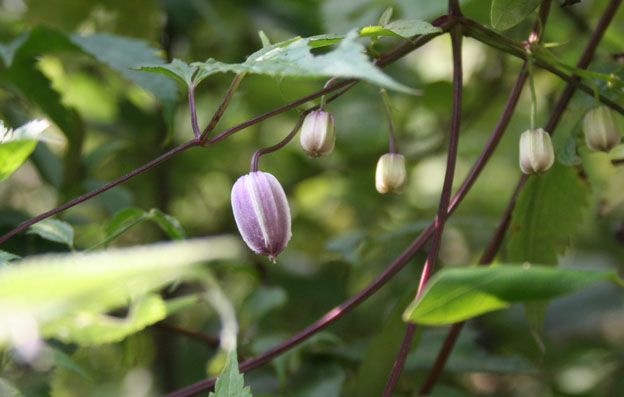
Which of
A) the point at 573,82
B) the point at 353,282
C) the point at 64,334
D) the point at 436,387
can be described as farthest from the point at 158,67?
the point at 353,282

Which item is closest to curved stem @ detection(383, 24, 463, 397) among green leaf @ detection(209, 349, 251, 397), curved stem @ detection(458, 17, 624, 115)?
curved stem @ detection(458, 17, 624, 115)

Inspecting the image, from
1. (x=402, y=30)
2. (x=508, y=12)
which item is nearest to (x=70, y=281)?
(x=402, y=30)

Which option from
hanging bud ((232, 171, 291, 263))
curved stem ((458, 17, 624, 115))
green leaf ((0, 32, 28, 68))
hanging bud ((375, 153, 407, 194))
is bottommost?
hanging bud ((232, 171, 291, 263))

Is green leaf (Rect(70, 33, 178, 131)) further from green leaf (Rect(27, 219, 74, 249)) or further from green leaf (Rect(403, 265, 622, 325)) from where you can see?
green leaf (Rect(403, 265, 622, 325))

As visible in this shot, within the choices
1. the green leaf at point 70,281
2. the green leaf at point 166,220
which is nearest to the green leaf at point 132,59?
the green leaf at point 166,220

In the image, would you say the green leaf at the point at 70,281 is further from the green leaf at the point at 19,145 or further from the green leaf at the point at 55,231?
the green leaf at the point at 55,231

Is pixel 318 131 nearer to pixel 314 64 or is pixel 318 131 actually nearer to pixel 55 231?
pixel 314 64
